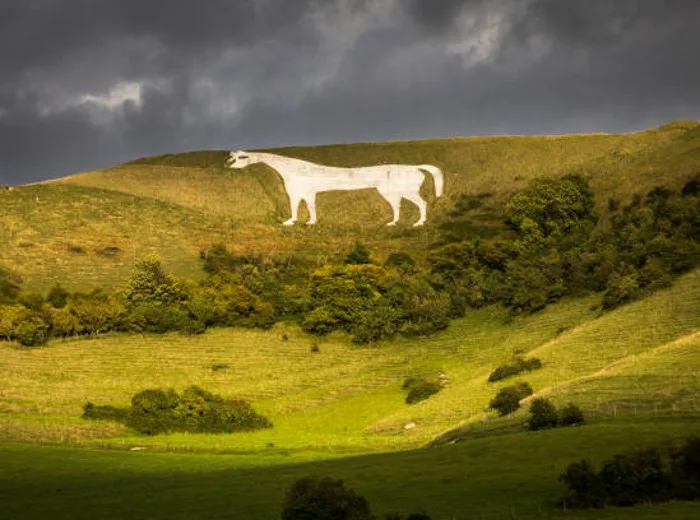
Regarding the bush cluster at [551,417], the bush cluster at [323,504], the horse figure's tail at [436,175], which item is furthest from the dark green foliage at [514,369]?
the horse figure's tail at [436,175]

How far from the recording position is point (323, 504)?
22.4m

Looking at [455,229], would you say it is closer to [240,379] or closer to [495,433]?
[240,379]

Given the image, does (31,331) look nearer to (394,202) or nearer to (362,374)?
(362,374)

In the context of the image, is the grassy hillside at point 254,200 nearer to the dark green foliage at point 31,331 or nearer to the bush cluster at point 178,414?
the dark green foliage at point 31,331

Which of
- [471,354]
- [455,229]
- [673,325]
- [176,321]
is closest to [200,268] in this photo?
[176,321]

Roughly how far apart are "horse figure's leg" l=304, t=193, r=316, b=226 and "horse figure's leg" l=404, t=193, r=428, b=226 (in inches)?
613

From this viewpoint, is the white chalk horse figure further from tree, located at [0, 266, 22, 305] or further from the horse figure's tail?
tree, located at [0, 266, 22, 305]

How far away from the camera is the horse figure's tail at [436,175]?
147962mm

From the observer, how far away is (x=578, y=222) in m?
106

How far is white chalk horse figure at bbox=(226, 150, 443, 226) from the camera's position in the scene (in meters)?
147

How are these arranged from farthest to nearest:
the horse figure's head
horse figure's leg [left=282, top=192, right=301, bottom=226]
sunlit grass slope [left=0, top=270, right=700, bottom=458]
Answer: the horse figure's head → horse figure's leg [left=282, top=192, right=301, bottom=226] → sunlit grass slope [left=0, top=270, right=700, bottom=458]

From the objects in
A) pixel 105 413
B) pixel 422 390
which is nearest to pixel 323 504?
pixel 105 413

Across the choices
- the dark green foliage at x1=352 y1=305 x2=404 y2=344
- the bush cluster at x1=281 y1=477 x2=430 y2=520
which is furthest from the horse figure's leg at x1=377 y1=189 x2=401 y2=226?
the bush cluster at x1=281 y1=477 x2=430 y2=520

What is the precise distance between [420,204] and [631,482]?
121001 mm
